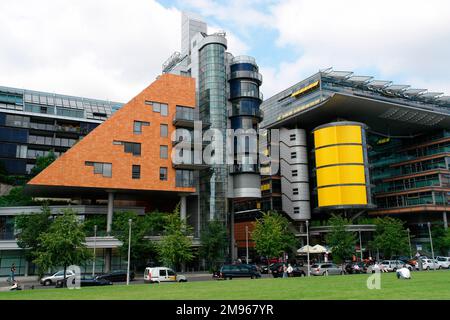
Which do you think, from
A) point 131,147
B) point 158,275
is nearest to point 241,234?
point 131,147

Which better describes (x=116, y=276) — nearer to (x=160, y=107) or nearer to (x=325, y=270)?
(x=325, y=270)

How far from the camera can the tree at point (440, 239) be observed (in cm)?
7826

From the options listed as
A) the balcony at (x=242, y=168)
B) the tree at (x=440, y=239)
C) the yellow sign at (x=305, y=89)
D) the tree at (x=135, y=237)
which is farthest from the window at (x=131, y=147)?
the tree at (x=440, y=239)

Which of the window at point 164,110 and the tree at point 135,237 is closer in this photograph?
the tree at point 135,237

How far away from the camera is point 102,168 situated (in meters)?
60.7

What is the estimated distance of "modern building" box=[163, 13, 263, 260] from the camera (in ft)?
235

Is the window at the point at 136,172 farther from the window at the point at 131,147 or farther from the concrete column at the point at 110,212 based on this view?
the concrete column at the point at 110,212

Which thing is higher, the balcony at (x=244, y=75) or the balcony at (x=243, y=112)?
the balcony at (x=244, y=75)

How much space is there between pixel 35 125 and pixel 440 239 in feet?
296

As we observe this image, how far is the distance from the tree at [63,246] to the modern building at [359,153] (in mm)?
60053

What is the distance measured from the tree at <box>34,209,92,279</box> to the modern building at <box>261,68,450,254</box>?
60.1 metres

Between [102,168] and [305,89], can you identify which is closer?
[102,168]

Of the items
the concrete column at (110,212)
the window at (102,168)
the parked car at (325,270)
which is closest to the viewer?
the parked car at (325,270)
